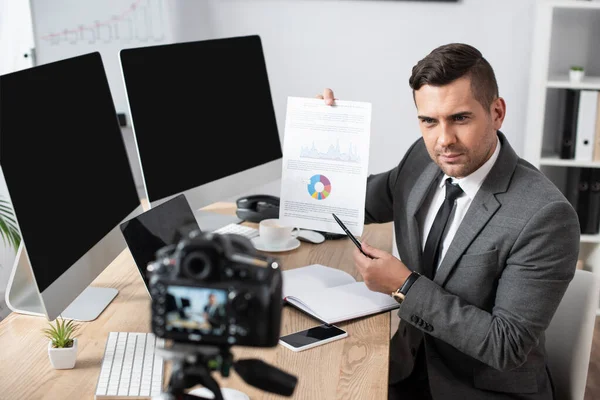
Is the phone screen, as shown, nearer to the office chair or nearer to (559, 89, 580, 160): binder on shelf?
the office chair

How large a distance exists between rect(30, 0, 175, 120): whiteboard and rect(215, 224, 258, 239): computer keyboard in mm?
1199

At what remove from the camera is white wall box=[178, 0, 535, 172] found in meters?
3.19

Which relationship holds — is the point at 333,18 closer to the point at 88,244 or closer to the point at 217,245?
the point at 88,244

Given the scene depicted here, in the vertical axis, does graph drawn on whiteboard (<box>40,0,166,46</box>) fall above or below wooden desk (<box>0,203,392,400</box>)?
above

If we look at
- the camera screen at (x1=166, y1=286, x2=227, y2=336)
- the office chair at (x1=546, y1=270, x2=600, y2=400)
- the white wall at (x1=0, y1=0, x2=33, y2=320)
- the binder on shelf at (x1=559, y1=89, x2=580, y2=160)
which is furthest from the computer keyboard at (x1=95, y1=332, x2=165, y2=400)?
the binder on shelf at (x1=559, y1=89, x2=580, y2=160)

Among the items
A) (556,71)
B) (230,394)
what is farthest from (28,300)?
(556,71)

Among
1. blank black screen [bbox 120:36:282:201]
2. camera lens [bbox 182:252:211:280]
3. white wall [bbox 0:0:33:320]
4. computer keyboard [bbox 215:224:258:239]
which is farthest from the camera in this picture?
white wall [bbox 0:0:33:320]

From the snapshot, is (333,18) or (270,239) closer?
(270,239)

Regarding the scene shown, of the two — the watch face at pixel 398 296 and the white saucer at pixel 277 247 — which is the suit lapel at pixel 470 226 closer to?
the watch face at pixel 398 296

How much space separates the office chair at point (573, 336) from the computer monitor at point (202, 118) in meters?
0.93

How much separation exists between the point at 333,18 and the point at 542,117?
3.28 ft

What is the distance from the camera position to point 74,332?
5.02 feet

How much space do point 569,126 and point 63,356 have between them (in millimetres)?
2484

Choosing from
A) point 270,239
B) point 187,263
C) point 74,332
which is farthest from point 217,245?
point 270,239
